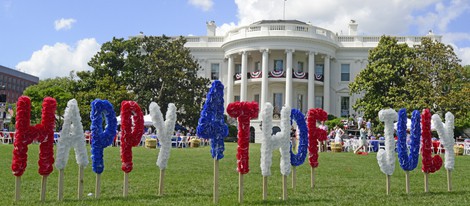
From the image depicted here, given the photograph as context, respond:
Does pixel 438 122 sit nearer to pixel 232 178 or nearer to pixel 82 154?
pixel 232 178

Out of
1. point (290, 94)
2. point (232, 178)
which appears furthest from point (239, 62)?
point (232, 178)

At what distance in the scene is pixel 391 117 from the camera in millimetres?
9062

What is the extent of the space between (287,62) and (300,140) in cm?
3207

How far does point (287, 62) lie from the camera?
134 ft

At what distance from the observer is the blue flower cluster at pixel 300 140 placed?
8969 millimetres

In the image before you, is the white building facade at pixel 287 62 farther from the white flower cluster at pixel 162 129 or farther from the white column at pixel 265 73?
the white flower cluster at pixel 162 129

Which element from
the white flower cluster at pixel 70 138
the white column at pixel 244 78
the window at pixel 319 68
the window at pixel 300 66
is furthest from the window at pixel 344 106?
the white flower cluster at pixel 70 138

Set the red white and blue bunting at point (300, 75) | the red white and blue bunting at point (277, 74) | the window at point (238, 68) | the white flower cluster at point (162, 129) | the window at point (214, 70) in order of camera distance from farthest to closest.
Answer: the window at point (214, 70)
the window at point (238, 68)
the red white and blue bunting at point (300, 75)
the red white and blue bunting at point (277, 74)
the white flower cluster at point (162, 129)

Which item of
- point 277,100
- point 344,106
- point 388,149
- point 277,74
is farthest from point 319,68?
point 388,149

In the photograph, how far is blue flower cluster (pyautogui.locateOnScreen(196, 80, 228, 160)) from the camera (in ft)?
25.9

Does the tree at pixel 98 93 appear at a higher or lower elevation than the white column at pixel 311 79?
lower

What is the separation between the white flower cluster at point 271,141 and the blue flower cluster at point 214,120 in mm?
728

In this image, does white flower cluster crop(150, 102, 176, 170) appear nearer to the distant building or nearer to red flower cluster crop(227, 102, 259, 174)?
red flower cluster crop(227, 102, 259, 174)

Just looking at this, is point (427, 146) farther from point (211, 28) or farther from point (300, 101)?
point (211, 28)
